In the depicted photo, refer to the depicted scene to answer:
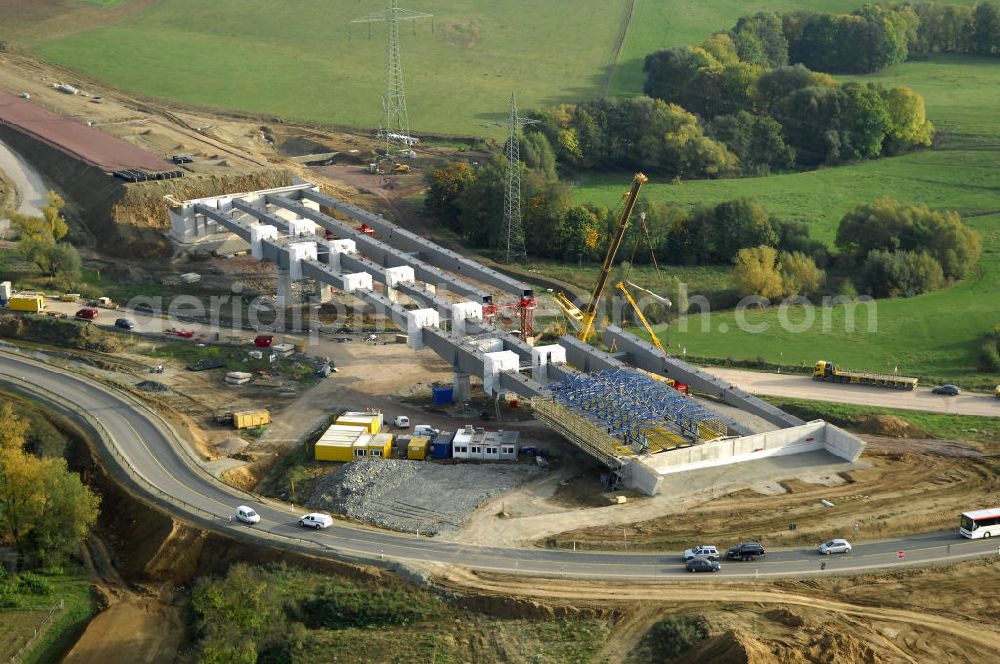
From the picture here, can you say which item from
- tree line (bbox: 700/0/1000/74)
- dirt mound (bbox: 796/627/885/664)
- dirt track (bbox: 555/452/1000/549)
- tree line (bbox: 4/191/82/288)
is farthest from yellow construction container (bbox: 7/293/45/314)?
tree line (bbox: 700/0/1000/74)

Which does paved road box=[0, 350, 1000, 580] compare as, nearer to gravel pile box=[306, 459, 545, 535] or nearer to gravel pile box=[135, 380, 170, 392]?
gravel pile box=[306, 459, 545, 535]

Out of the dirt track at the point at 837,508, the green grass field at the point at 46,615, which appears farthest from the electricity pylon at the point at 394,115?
the green grass field at the point at 46,615

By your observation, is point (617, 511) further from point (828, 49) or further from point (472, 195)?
point (828, 49)

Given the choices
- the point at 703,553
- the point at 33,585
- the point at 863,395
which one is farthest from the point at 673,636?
the point at 863,395

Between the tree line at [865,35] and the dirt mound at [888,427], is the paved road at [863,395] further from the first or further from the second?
the tree line at [865,35]

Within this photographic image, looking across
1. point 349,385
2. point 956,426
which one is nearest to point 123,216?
point 349,385

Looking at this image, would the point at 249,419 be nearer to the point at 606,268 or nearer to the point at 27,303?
the point at 27,303
